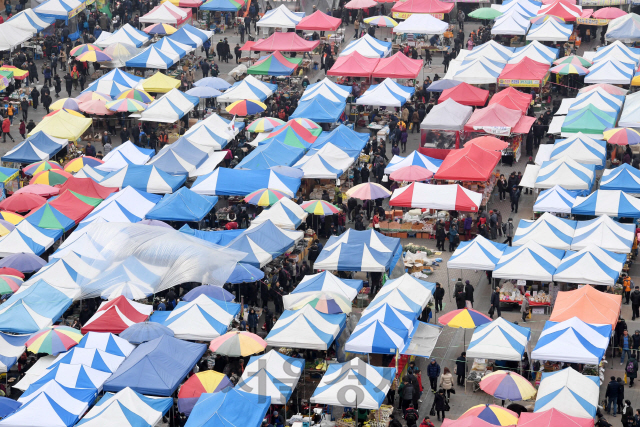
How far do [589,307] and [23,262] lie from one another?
16.3 metres

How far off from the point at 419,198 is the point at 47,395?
15.0m

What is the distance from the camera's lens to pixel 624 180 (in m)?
36.2

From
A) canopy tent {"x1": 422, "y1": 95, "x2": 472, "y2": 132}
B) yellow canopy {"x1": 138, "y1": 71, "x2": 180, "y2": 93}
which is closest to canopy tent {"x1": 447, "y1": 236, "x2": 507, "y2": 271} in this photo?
canopy tent {"x1": 422, "y1": 95, "x2": 472, "y2": 132}

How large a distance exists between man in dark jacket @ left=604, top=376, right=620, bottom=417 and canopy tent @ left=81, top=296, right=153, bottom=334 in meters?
12.1

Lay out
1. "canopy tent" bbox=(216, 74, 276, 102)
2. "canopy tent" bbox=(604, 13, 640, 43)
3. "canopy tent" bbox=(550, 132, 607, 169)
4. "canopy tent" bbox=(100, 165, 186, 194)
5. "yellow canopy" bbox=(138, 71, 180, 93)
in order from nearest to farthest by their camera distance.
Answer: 1. "canopy tent" bbox=(100, 165, 186, 194)
2. "canopy tent" bbox=(550, 132, 607, 169)
3. "canopy tent" bbox=(216, 74, 276, 102)
4. "yellow canopy" bbox=(138, 71, 180, 93)
5. "canopy tent" bbox=(604, 13, 640, 43)

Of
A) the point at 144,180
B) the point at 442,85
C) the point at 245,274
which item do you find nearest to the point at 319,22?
the point at 442,85

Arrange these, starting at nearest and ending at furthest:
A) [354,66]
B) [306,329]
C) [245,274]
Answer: [306,329], [245,274], [354,66]

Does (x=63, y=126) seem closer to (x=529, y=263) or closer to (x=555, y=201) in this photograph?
(x=555, y=201)

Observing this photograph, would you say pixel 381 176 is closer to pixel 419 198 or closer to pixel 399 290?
pixel 419 198

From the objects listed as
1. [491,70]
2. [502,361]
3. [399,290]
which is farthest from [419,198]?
[491,70]

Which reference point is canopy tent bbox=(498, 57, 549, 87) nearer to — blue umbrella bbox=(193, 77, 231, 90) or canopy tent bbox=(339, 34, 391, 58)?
canopy tent bbox=(339, 34, 391, 58)

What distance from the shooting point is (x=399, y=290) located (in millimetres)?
29641

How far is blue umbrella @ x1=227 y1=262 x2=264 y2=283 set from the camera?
3117 cm

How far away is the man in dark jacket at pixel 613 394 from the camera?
26094mm
